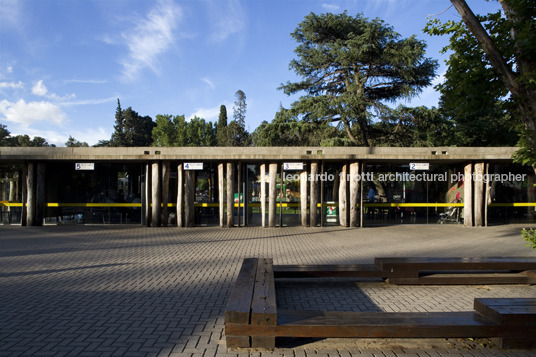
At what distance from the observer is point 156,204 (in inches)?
571

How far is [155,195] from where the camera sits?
47.5 feet

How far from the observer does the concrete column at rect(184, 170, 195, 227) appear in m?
14.6

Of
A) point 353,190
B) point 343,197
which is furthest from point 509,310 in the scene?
point 343,197

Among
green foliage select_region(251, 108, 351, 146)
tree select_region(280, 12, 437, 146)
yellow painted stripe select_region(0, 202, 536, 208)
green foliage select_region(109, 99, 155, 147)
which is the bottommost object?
yellow painted stripe select_region(0, 202, 536, 208)

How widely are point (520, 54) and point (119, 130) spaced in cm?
8628

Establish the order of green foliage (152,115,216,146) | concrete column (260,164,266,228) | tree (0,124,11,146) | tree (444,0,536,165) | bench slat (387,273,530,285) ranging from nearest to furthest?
tree (444,0,536,165) < bench slat (387,273,530,285) < concrete column (260,164,266,228) < green foliage (152,115,216,146) < tree (0,124,11,146)

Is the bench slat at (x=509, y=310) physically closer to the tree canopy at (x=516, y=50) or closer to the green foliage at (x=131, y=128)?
the tree canopy at (x=516, y=50)

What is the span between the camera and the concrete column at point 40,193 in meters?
14.8

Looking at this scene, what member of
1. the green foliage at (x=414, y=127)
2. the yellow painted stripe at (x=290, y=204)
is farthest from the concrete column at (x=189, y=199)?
the green foliage at (x=414, y=127)

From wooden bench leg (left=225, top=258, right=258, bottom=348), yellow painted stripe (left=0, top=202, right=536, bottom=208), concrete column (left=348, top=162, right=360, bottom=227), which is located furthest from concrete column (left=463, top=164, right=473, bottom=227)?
wooden bench leg (left=225, top=258, right=258, bottom=348)

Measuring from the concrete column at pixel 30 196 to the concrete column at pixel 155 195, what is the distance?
482 cm

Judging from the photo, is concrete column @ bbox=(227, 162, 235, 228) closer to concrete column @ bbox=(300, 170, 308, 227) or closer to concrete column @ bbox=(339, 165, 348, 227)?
concrete column @ bbox=(300, 170, 308, 227)

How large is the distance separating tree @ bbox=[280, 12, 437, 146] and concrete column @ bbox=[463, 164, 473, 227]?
8.74 m

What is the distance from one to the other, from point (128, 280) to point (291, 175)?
9.39 metres
